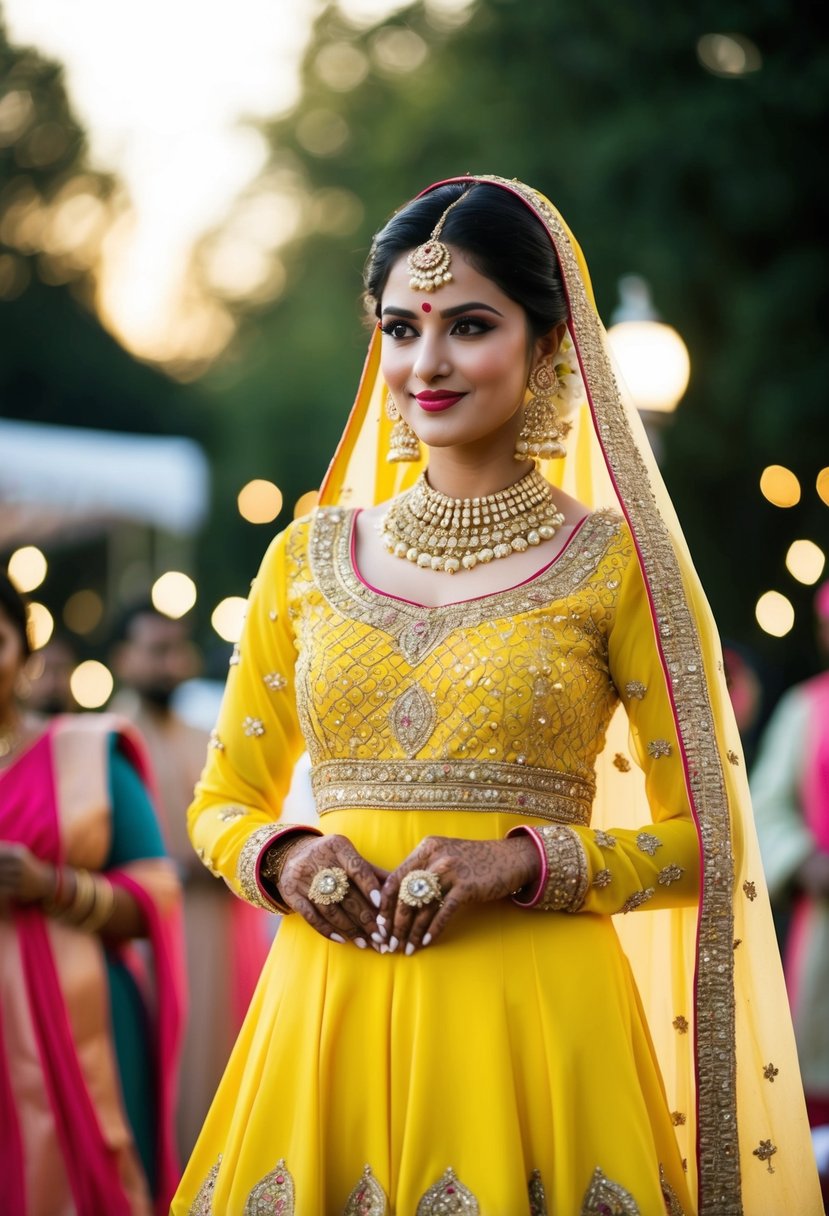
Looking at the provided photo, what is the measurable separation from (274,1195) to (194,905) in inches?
179

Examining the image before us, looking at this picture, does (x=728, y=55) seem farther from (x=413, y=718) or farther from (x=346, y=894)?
(x=346, y=894)

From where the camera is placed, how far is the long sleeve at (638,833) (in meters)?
2.44

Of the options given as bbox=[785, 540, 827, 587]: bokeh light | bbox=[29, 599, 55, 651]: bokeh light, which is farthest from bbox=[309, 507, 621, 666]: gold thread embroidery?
bbox=[785, 540, 827, 587]: bokeh light

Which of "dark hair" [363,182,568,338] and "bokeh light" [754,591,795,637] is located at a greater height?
"bokeh light" [754,591,795,637]

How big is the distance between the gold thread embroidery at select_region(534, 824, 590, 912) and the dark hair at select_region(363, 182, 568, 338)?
0.77 metres

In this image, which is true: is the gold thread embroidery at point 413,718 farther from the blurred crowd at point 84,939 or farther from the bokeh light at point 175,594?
the bokeh light at point 175,594

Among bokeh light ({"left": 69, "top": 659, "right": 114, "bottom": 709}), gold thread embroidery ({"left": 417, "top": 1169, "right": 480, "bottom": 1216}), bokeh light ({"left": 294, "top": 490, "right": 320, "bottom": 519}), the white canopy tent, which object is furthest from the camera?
the white canopy tent

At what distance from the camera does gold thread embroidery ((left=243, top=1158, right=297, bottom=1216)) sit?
7.80 feet

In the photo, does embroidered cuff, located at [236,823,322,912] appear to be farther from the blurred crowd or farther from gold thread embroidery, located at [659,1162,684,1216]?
the blurred crowd

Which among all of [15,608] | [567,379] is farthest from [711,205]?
[567,379]

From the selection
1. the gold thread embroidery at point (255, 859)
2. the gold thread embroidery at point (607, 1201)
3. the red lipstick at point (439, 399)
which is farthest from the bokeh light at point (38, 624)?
the gold thread embroidery at point (607, 1201)

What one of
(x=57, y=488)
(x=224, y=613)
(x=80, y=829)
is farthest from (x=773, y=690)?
(x=80, y=829)

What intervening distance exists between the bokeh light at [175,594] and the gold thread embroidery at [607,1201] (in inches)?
183

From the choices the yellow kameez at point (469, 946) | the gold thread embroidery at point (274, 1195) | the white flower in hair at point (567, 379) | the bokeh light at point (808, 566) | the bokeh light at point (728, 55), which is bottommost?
the gold thread embroidery at point (274, 1195)
